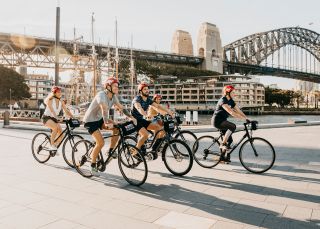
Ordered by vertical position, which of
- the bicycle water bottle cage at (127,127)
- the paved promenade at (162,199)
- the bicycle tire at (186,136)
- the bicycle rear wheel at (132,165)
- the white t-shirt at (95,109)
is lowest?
the paved promenade at (162,199)

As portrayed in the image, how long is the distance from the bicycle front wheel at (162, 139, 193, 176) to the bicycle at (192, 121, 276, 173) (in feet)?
3.97

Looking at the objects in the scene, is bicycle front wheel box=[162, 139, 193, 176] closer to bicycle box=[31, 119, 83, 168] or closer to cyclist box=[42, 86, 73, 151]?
bicycle box=[31, 119, 83, 168]

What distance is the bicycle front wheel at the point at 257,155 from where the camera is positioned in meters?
7.45

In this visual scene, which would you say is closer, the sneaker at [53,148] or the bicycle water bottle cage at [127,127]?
the bicycle water bottle cage at [127,127]

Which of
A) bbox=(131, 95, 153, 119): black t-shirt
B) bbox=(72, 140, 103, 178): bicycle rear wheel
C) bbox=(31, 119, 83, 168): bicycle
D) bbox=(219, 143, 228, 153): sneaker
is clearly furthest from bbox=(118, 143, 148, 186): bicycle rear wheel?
bbox=(219, 143, 228, 153): sneaker

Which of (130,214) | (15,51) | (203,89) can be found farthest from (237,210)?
(203,89)

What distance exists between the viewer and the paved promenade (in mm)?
4547

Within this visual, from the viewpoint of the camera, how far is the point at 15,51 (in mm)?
72000

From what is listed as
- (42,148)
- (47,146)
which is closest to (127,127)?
(47,146)

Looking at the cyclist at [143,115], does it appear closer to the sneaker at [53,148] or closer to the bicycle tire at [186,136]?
the bicycle tire at [186,136]

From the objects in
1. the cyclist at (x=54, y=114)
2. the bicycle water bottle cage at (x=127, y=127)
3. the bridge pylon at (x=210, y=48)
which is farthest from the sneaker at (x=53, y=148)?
the bridge pylon at (x=210, y=48)

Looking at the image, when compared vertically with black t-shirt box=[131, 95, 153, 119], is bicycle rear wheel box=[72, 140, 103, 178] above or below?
below

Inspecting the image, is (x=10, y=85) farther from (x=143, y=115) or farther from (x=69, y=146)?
(x=143, y=115)

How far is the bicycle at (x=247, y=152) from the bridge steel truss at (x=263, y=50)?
127m
